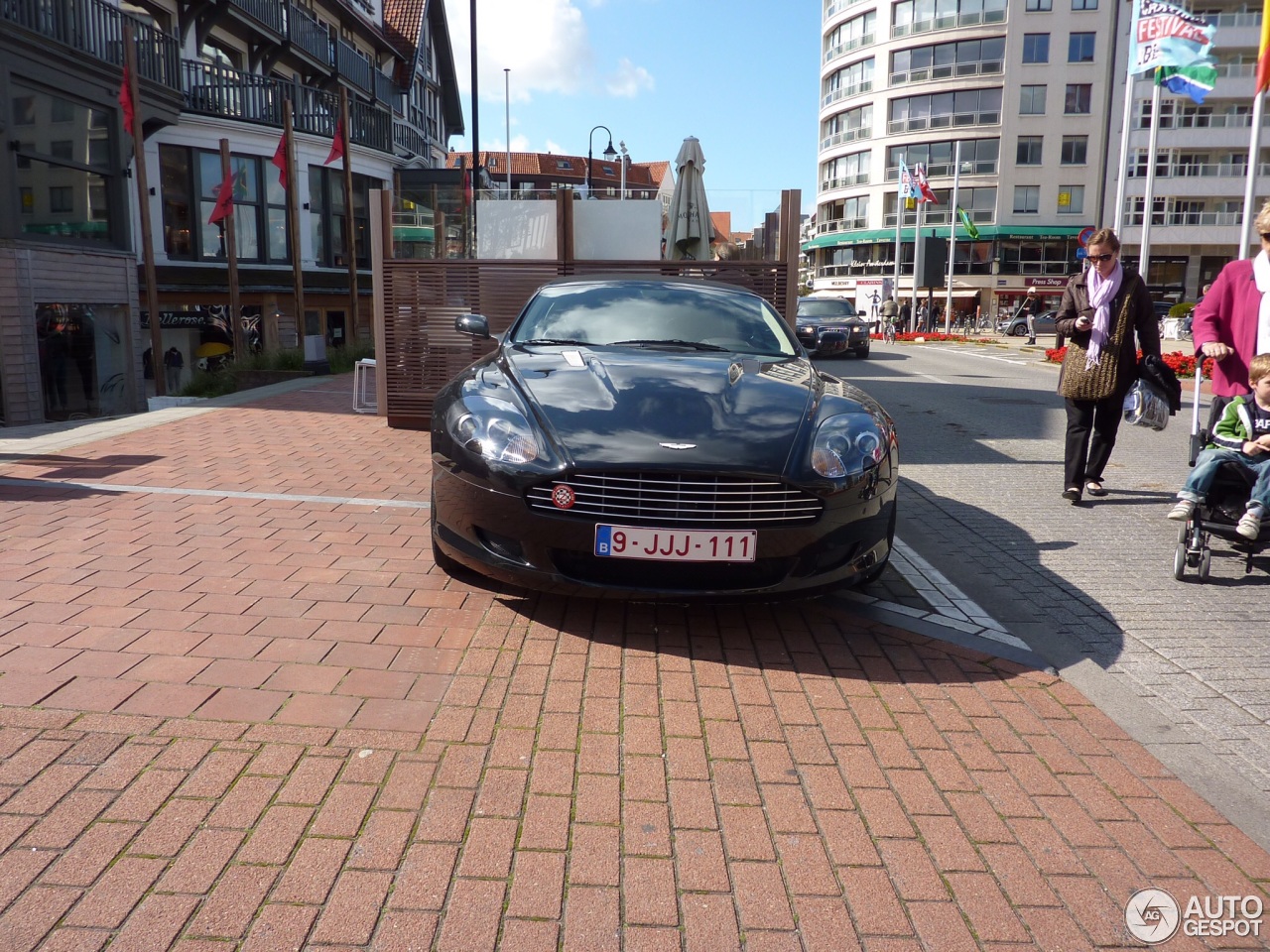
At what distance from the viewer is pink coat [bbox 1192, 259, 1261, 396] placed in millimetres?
5305

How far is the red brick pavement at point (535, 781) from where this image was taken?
2.26 metres

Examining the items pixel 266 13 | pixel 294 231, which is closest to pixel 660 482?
pixel 294 231

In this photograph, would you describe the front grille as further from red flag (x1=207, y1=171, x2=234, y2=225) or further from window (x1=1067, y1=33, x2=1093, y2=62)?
window (x1=1067, y1=33, x2=1093, y2=62)

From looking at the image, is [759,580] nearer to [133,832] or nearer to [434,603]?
[434,603]

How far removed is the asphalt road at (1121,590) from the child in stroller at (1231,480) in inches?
9.7

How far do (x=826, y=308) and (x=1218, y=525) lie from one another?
23.1 m

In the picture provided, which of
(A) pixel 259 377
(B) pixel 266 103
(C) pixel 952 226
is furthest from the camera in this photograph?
(C) pixel 952 226

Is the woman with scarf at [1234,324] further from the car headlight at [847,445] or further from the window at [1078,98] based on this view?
the window at [1078,98]

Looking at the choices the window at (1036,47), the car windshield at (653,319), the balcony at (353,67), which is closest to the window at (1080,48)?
the window at (1036,47)

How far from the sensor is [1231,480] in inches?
195

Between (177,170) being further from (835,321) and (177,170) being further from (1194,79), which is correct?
(1194,79)

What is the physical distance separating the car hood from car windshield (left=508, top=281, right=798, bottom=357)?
335 millimetres

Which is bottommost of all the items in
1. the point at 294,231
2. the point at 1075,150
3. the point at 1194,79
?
the point at 294,231

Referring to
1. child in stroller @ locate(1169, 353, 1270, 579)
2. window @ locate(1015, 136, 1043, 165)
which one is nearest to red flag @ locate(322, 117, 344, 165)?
child in stroller @ locate(1169, 353, 1270, 579)
